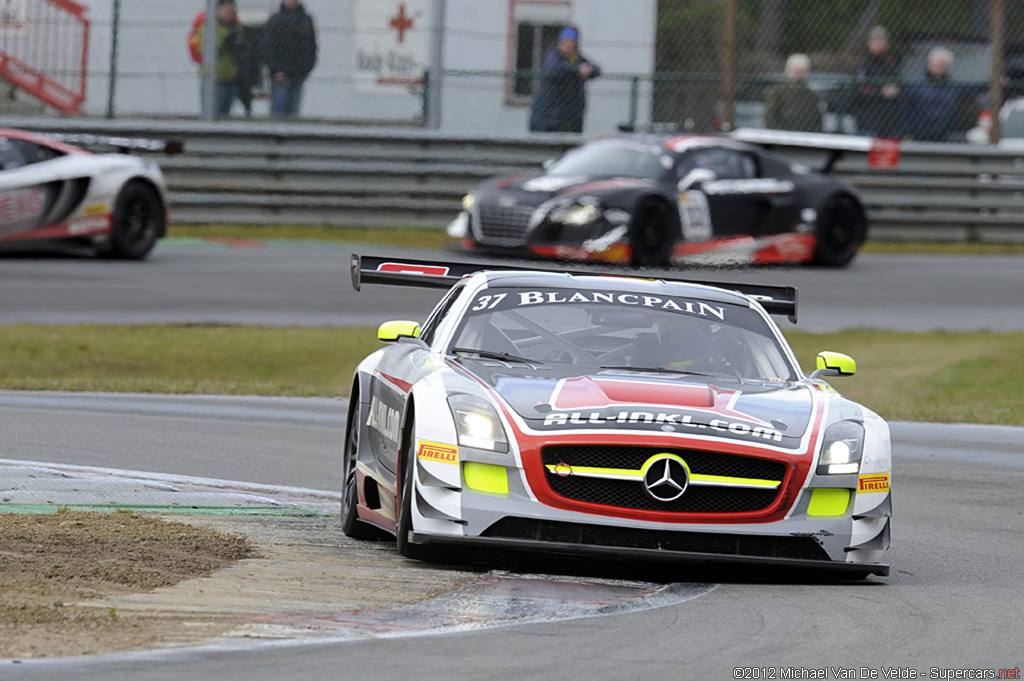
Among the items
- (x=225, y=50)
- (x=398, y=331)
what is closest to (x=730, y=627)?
(x=398, y=331)

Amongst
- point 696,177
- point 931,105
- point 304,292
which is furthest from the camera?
point 931,105

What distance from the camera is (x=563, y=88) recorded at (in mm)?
23219

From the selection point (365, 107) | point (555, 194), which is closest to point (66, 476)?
point (555, 194)

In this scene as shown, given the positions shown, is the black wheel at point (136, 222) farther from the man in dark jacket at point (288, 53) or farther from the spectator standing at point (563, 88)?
the spectator standing at point (563, 88)

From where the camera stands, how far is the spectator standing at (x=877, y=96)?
24469 millimetres

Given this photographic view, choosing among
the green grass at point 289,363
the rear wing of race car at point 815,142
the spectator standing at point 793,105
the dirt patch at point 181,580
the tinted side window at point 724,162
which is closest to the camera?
the dirt patch at point 181,580

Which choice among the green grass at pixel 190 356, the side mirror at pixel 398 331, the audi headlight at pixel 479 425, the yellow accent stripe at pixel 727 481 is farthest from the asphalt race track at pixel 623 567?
the side mirror at pixel 398 331

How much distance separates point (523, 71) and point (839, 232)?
4.64 meters

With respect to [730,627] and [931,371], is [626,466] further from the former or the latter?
[931,371]

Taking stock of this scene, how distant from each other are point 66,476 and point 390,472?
215 centimetres

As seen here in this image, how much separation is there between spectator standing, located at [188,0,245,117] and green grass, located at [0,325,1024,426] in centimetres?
741

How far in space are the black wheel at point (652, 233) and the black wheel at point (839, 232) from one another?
2209 mm

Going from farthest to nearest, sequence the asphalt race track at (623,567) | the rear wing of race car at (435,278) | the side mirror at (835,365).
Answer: the rear wing of race car at (435,278), the side mirror at (835,365), the asphalt race track at (623,567)

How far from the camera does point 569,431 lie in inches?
255
